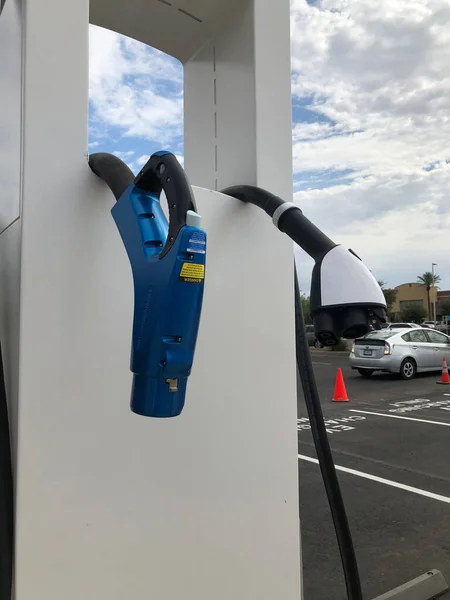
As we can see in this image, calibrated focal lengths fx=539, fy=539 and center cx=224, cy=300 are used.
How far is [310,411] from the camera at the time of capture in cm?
245

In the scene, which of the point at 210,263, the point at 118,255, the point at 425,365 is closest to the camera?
the point at 118,255

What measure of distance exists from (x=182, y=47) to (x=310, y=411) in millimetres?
1841

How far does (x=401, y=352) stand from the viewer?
45.2ft

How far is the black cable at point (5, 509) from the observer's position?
1.49 meters

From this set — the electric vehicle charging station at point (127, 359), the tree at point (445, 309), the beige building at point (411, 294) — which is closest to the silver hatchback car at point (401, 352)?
the electric vehicle charging station at point (127, 359)

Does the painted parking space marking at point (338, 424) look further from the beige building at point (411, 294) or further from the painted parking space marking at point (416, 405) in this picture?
the beige building at point (411, 294)

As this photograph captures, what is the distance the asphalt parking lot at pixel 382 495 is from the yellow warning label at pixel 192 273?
9.83 ft

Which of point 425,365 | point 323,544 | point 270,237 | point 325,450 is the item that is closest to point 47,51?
point 270,237

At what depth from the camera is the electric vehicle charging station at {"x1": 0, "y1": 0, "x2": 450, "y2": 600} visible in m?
1.61

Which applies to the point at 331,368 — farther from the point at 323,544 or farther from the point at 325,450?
the point at 325,450

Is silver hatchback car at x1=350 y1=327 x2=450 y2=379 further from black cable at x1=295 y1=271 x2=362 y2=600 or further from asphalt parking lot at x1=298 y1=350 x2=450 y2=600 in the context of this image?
black cable at x1=295 y1=271 x2=362 y2=600

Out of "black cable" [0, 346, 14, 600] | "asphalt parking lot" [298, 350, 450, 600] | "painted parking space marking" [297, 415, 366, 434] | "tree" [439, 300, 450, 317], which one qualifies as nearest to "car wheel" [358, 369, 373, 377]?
"asphalt parking lot" [298, 350, 450, 600]

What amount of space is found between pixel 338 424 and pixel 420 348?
6555 mm

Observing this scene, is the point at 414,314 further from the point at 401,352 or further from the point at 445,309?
the point at 401,352
